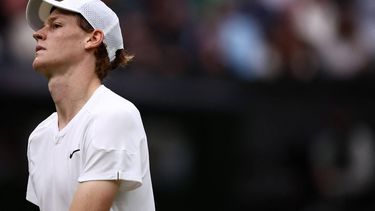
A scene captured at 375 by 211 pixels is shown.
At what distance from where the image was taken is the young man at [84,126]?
4.93 metres

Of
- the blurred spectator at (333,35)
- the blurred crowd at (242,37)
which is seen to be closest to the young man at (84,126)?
the blurred crowd at (242,37)

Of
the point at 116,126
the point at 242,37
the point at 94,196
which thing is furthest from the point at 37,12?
the point at 242,37

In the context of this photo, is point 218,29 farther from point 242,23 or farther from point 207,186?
point 207,186

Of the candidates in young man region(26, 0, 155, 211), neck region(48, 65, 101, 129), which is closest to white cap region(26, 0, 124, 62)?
young man region(26, 0, 155, 211)

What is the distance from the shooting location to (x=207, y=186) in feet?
37.1

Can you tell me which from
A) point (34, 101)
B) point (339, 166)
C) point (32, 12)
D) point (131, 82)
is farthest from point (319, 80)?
point (32, 12)

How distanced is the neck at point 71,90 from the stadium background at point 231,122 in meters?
5.46

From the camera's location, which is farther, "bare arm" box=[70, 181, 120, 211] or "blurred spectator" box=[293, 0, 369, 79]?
"blurred spectator" box=[293, 0, 369, 79]

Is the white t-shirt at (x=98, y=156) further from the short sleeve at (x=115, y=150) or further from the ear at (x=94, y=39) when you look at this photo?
the ear at (x=94, y=39)

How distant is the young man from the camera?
493 centimetres

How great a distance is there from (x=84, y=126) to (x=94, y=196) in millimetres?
380

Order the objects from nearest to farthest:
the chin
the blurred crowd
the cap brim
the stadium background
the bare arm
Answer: the bare arm, the chin, the cap brim, the stadium background, the blurred crowd

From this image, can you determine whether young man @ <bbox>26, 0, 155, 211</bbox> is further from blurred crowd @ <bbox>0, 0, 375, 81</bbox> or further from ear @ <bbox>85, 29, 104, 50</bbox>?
blurred crowd @ <bbox>0, 0, 375, 81</bbox>

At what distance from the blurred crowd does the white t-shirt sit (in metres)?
6.01
